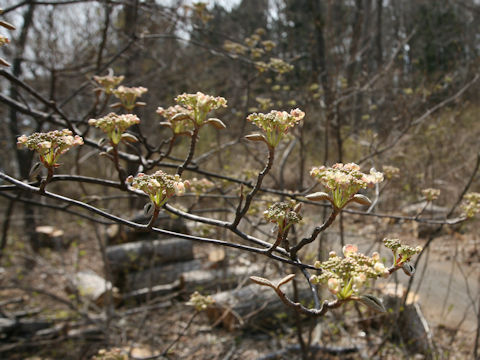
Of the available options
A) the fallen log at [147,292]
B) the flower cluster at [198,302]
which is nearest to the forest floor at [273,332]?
the fallen log at [147,292]

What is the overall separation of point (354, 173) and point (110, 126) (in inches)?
24.9

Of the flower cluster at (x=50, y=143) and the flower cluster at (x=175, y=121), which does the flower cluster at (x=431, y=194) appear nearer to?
the flower cluster at (x=175, y=121)

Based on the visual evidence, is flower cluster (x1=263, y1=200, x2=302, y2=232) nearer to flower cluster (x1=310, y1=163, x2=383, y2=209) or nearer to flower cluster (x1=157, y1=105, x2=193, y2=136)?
flower cluster (x1=310, y1=163, x2=383, y2=209)

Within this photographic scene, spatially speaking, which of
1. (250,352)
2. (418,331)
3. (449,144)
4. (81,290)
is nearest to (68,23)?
(81,290)

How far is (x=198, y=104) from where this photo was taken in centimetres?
94

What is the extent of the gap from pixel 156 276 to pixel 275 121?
4.69 metres

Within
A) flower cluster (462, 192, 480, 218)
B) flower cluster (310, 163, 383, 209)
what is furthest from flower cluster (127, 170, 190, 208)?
flower cluster (462, 192, 480, 218)

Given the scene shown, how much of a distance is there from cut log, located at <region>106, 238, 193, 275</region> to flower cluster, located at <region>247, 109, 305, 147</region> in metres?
4.38

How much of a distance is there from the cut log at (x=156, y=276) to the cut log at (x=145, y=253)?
102mm

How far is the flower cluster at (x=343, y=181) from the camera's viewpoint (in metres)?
0.73

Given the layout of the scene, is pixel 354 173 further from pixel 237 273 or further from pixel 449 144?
pixel 449 144

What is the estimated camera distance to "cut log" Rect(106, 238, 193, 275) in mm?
5035

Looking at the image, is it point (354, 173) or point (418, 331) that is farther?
point (418, 331)

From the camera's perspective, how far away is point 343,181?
28.3 inches
